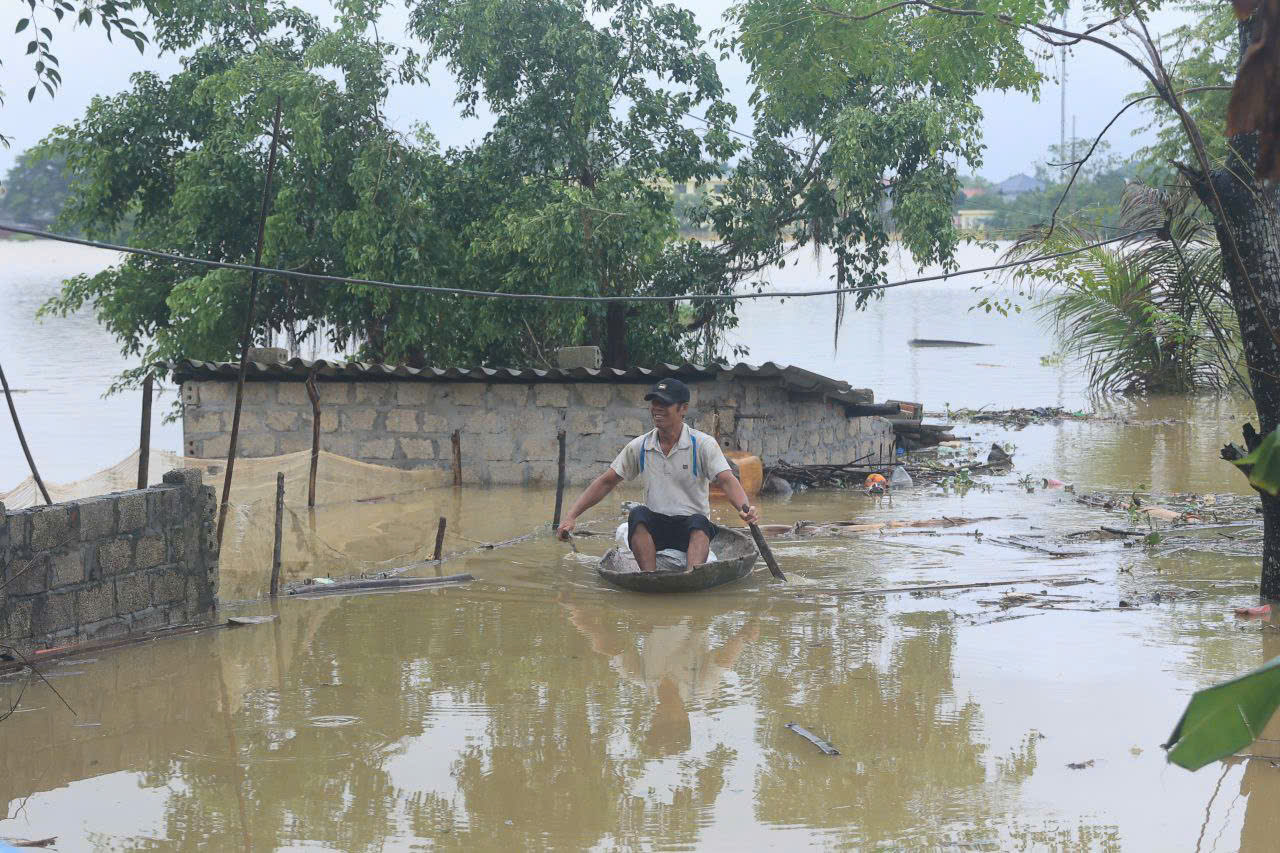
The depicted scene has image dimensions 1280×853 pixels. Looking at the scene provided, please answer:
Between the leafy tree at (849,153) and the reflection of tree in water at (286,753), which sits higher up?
the leafy tree at (849,153)

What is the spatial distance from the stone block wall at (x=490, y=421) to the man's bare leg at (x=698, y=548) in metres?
5.16

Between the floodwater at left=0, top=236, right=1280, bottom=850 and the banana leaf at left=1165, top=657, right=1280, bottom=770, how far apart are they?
115 inches

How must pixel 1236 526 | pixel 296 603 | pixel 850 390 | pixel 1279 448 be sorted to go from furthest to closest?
pixel 850 390
pixel 1236 526
pixel 296 603
pixel 1279 448

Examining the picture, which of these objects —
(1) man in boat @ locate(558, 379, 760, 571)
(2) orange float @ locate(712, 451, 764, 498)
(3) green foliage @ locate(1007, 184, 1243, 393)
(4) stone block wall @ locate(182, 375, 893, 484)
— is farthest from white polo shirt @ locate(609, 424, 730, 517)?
(3) green foliage @ locate(1007, 184, 1243, 393)

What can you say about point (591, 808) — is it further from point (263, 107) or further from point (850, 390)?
point (263, 107)

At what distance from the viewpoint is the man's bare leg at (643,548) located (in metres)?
8.54

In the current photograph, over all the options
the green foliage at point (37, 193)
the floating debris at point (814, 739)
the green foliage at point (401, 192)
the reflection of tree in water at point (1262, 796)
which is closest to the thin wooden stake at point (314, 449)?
the green foliage at point (401, 192)

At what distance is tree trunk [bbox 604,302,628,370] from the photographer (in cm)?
1709

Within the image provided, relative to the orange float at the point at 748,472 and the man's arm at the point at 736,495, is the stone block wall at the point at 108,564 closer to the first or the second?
the man's arm at the point at 736,495

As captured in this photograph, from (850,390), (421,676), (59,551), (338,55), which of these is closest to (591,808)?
(421,676)

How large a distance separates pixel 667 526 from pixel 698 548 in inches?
13.2

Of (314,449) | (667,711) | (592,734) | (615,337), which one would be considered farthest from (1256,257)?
(615,337)

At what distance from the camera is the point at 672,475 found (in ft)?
28.1

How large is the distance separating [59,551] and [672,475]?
3.78m
